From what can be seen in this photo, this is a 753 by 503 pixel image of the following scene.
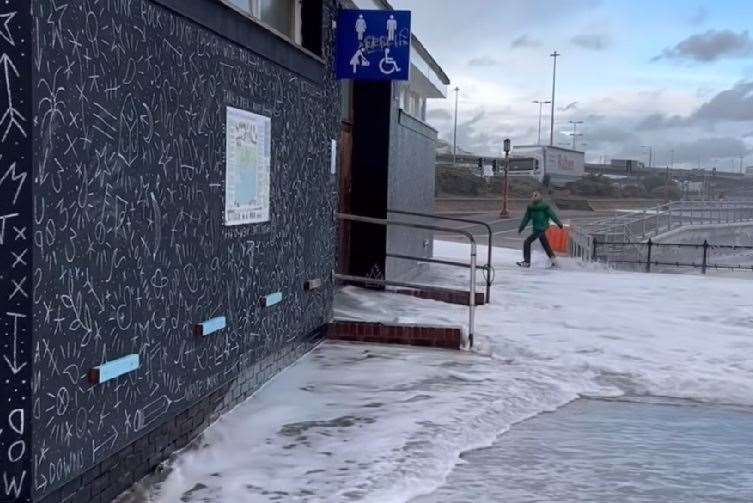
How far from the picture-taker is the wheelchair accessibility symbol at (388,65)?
28.5ft

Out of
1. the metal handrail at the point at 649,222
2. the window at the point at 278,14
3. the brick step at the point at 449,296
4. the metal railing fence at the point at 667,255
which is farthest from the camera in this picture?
→ the metal handrail at the point at 649,222

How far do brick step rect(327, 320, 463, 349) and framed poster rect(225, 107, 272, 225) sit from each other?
98.7 inches

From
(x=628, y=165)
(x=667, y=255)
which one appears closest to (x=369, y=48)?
(x=667, y=255)

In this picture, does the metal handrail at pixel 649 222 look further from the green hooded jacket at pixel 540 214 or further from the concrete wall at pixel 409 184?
the concrete wall at pixel 409 184

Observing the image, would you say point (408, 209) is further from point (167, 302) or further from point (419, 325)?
point (167, 302)

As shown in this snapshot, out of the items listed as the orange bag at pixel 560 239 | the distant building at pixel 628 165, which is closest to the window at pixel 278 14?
the orange bag at pixel 560 239

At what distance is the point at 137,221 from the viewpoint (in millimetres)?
4426

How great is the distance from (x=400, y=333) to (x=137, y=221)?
4.62 m

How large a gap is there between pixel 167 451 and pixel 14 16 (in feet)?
8.85

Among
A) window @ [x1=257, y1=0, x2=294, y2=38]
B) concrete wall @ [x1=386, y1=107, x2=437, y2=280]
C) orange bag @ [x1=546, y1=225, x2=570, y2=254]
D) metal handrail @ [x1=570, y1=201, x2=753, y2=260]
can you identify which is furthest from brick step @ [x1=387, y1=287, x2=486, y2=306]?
orange bag @ [x1=546, y1=225, x2=570, y2=254]

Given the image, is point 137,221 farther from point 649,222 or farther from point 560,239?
point 649,222

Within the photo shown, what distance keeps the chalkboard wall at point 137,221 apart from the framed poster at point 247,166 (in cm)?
10

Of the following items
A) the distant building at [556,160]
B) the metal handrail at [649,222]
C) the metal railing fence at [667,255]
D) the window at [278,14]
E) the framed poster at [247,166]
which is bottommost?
the metal railing fence at [667,255]

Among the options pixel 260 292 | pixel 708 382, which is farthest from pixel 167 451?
pixel 708 382
